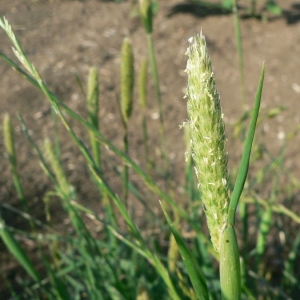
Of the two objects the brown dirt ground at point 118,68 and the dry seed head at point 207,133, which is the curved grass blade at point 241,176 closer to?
the dry seed head at point 207,133

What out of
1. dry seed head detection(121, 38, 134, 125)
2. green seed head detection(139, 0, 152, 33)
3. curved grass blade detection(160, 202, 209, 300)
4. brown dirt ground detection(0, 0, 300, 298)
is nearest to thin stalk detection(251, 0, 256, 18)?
brown dirt ground detection(0, 0, 300, 298)

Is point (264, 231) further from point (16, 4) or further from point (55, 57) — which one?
point (55, 57)

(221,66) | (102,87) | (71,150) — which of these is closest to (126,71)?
(71,150)

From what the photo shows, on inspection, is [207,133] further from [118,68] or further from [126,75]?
[118,68]

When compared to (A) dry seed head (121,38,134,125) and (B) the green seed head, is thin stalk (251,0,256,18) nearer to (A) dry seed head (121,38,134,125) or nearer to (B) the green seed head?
(B) the green seed head

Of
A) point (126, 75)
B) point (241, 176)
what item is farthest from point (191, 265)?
point (126, 75)

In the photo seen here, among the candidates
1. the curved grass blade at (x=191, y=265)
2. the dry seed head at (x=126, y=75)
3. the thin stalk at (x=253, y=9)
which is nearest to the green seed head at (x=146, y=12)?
the dry seed head at (x=126, y=75)
